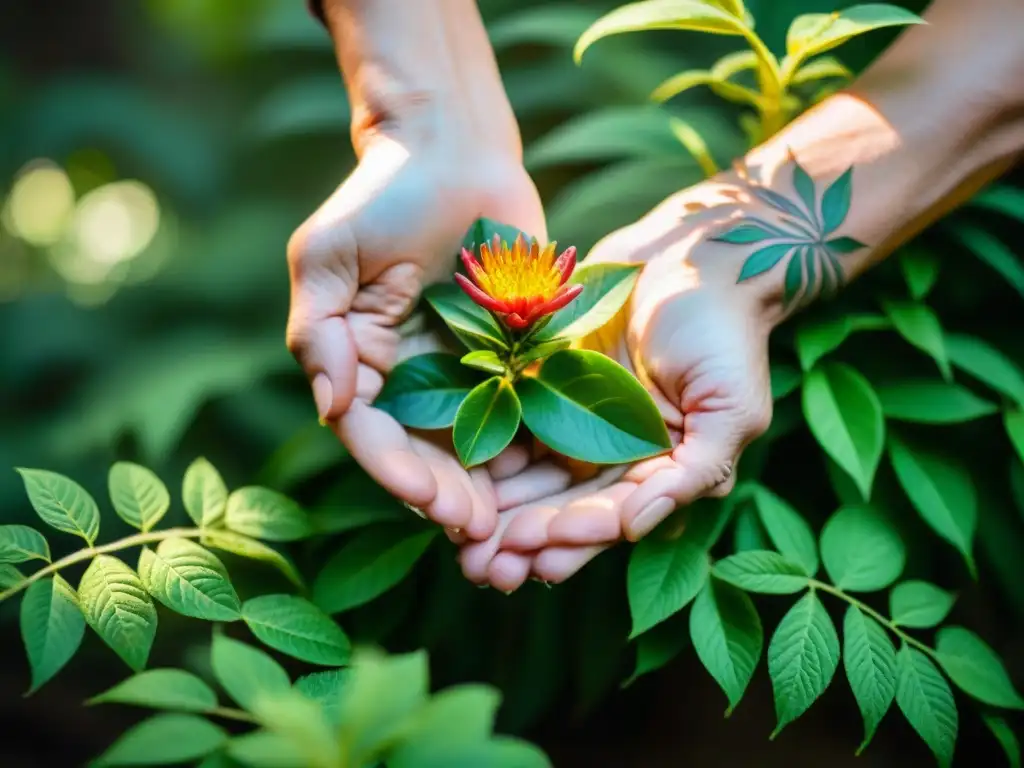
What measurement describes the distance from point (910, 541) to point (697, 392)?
0.97ft

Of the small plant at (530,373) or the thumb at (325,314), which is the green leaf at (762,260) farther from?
the thumb at (325,314)

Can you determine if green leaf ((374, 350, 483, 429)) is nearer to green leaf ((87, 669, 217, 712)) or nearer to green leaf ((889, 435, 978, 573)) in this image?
green leaf ((87, 669, 217, 712))

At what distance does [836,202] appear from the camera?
0.81m

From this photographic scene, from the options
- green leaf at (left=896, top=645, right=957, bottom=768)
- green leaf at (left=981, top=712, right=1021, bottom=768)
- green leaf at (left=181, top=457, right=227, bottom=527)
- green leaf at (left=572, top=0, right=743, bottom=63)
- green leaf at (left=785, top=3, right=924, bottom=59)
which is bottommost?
green leaf at (left=981, top=712, right=1021, bottom=768)

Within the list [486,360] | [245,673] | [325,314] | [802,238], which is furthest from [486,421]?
[802,238]

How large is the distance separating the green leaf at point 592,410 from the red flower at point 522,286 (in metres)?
0.05

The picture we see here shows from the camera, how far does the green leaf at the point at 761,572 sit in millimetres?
665

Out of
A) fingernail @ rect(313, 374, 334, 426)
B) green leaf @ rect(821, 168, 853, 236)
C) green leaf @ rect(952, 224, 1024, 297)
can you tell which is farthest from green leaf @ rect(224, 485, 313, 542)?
green leaf @ rect(952, 224, 1024, 297)

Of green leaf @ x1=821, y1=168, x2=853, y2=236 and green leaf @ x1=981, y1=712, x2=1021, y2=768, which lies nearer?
green leaf @ x1=981, y1=712, x2=1021, y2=768

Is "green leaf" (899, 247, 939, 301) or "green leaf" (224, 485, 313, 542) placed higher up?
"green leaf" (224, 485, 313, 542)

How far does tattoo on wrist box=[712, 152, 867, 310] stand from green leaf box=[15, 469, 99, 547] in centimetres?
59

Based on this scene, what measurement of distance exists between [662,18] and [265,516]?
1.81ft

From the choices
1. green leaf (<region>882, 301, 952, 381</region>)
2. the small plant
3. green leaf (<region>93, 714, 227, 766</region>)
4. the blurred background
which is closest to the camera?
green leaf (<region>93, 714, 227, 766</region>)

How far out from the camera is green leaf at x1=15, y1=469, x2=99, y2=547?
0.61 metres
